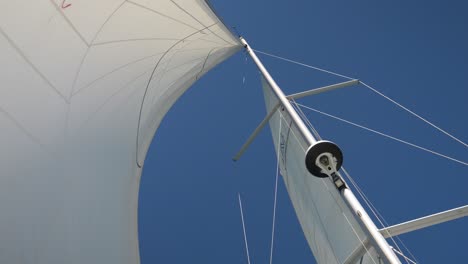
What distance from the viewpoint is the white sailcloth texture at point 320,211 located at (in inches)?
116

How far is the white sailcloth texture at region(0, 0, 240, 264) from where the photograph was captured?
5.90ft

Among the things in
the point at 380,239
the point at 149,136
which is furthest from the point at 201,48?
the point at 380,239

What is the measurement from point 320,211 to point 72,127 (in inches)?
98.8

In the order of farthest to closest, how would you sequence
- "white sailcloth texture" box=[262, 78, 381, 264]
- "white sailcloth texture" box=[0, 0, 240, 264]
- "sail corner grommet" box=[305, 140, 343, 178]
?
"white sailcloth texture" box=[262, 78, 381, 264] → "sail corner grommet" box=[305, 140, 343, 178] → "white sailcloth texture" box=[0, 0, 240, 264]

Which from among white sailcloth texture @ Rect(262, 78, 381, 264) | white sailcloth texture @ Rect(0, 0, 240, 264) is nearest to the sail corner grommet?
white sailcloth texture @ Rect(262, 78, 381, 264)

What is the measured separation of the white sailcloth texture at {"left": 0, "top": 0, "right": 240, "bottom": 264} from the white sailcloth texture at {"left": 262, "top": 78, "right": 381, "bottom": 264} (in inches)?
63.0

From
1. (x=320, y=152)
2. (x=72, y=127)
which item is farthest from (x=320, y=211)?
(x=72, y=127)

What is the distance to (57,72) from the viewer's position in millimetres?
2225

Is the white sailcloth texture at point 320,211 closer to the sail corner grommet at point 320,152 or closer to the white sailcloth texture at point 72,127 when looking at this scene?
the sail corner grommet at point 320,152

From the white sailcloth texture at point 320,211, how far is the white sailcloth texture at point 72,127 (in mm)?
1601

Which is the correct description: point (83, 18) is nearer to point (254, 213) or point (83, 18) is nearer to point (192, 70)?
point (192, 70)

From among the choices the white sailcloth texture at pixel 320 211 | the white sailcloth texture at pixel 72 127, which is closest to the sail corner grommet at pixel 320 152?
the white sailcloth texture at pixel 320 211

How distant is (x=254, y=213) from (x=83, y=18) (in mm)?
8562

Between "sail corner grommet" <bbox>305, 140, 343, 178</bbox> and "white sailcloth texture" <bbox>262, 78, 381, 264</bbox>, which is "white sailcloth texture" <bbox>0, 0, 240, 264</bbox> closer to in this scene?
"sail corner grommet" <bbox>305, 140, 343, 178</bbox>
